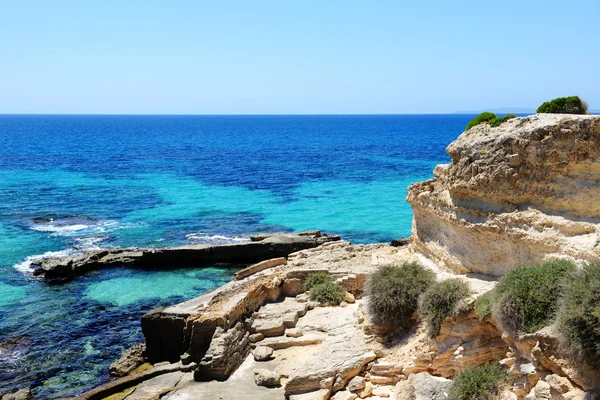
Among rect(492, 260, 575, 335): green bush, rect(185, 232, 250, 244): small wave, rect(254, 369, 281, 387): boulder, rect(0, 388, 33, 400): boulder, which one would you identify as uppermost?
rect(492, 260, 575, 335): green bush

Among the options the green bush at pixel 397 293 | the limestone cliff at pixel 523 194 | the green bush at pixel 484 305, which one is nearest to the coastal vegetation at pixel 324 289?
the green bush at pixel 397 293

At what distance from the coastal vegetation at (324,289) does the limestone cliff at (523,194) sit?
3.65 meters

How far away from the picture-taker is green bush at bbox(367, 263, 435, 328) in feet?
49.2

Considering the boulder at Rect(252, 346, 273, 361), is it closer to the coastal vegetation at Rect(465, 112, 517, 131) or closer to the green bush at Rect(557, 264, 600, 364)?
the green bush at Rect(557, 264, 600, 364)

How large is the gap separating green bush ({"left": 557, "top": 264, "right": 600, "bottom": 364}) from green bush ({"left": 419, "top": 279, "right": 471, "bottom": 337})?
3.00m

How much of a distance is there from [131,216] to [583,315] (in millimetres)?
36310

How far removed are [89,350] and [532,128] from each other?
15698 millimetres

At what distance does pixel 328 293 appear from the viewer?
18047 mm

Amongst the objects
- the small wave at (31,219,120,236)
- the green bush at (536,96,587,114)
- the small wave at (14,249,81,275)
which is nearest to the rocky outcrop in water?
the small wave at (14,249,81,275)

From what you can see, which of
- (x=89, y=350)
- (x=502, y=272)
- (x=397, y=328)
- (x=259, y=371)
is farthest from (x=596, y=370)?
(x=89, y=350)

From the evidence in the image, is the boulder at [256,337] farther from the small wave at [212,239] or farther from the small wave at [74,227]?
the small wave at [74,227]

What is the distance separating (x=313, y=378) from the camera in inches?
539

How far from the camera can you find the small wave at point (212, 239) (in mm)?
33781

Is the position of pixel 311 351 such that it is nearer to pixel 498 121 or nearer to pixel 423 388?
pixel 423 388
